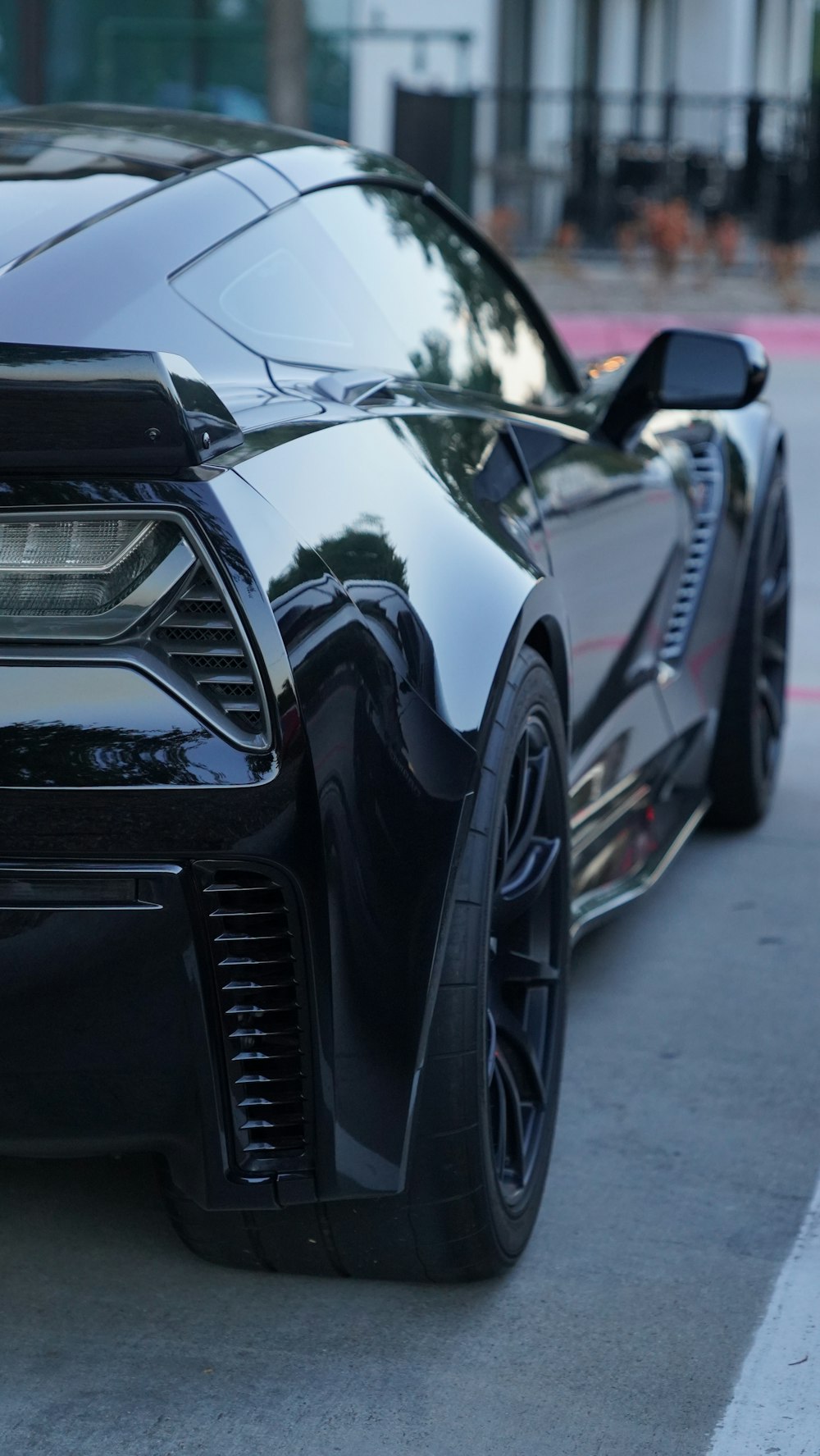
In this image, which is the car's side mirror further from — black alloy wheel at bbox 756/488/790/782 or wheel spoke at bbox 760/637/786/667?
wheel spoke at bbox 760/637/786/667

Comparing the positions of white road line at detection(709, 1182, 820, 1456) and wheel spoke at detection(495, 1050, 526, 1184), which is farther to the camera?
wheel spoke at detection(495, 1050, 526, 1184)

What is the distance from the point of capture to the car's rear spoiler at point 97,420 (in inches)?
72.6

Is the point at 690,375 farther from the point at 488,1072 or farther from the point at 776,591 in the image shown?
the point at 488,1072

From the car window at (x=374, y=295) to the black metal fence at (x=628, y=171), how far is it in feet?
53.9

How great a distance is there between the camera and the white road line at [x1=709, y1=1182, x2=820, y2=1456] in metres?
2.17

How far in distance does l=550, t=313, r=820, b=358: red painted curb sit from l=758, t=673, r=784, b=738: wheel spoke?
10775mm

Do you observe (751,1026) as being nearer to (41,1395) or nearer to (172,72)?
(41,1395)

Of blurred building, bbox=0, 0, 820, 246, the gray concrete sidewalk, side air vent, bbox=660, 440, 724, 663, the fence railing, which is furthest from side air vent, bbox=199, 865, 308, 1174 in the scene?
the fence railing

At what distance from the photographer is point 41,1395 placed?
7.22 feet

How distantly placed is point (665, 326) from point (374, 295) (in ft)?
43.4

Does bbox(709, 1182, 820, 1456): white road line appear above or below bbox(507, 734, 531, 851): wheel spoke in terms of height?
below

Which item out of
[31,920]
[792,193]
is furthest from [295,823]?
[792,193]

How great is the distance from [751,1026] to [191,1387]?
5.07 feet

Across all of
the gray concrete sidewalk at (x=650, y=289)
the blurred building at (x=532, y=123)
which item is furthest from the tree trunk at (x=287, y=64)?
the gray concrete sidewalk at (x=650, y=289)
